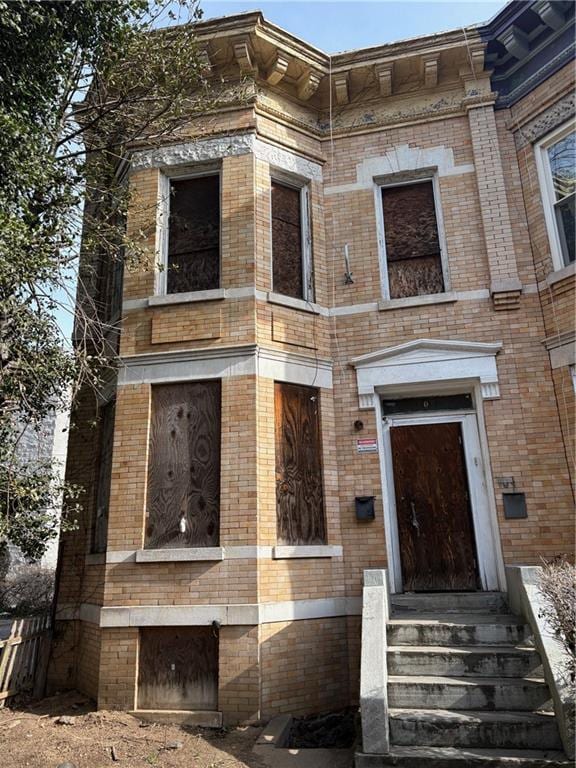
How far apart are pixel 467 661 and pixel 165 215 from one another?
278 inches

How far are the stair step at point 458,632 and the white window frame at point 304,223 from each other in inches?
181

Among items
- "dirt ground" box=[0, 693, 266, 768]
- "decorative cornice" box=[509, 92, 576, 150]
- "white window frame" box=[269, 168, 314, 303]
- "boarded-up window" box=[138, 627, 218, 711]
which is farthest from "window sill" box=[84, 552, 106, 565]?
"decorative cornice" box=[509, 92, 576, 150]

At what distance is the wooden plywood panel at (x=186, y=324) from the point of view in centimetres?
769

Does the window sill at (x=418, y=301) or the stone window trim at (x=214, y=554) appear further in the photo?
the window sill at (x=418, y=301)

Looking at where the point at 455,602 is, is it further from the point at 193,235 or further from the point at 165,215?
the point at 165,215

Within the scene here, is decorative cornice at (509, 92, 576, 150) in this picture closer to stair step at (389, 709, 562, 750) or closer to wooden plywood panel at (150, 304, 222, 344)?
wooden plywood panel at (150, 304, 222, 344)

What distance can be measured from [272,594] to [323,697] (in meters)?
1.35

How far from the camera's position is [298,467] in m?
7.53

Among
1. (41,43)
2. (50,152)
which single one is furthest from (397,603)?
(41,43)

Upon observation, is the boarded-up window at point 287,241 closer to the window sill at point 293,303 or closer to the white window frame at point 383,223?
the window sill at point 293,303

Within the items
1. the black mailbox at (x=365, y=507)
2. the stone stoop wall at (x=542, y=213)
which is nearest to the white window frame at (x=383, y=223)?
the stone stoop wall at (x=542, y=213)

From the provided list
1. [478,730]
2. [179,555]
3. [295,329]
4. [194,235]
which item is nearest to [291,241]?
[194,235]

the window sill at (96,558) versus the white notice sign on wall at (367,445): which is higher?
the white notice sign on wall at (367,445)

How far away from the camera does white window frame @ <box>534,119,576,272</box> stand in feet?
25.6
